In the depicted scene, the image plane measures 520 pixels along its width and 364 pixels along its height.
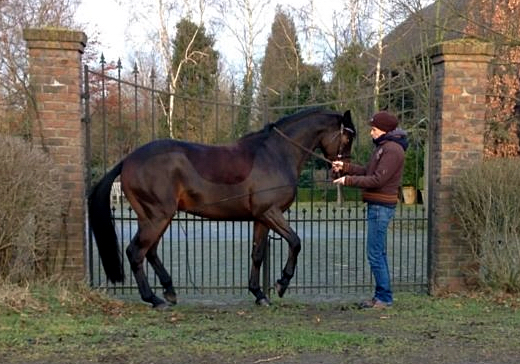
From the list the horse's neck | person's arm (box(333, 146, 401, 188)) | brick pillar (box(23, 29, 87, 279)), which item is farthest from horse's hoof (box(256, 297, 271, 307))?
brick pillar (box(23, 29, 87, 279))

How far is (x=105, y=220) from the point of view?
20.7ft

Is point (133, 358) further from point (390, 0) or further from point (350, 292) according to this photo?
point (390, 0)

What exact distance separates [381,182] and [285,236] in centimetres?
114

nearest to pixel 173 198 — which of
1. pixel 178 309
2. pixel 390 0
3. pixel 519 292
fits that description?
pixel 178 309

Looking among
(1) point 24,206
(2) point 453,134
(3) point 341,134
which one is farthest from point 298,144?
(1) point 24,206

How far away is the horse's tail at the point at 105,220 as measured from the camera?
628 centimetres

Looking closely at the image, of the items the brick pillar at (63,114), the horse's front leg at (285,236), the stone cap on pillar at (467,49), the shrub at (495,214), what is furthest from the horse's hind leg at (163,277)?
the stone cap on pillar at (467,49)

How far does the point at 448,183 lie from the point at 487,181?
0.52m

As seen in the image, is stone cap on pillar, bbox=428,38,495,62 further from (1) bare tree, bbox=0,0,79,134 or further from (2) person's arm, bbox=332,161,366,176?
(1) bare tree, bbox=0,0,79,134

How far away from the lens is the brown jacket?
20.4ft

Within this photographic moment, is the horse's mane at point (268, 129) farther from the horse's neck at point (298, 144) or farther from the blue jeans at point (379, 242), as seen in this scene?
the blue jeans at point (379, 242)

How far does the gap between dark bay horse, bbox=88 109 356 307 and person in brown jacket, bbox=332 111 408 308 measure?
14.2 inches

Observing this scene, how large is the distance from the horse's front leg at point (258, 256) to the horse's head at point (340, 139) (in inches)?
43.8

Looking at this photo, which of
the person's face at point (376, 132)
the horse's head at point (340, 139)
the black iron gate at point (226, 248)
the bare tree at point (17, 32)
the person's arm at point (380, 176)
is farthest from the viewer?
the bare tree at point (17, 32)
